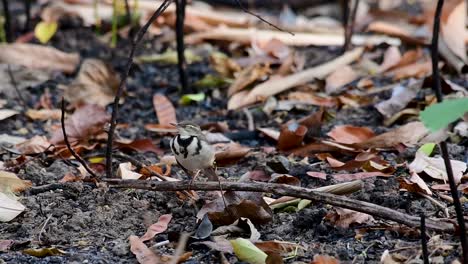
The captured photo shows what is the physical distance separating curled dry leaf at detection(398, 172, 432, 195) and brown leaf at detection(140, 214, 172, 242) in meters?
0.92

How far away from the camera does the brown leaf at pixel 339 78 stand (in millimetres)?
5051

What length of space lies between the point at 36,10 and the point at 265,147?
11.4 ft

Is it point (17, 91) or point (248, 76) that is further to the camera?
point (248, 76)

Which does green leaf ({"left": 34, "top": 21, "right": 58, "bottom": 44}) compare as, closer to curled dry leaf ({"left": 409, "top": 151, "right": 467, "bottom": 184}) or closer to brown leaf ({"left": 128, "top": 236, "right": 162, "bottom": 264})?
curled dry leaf ({"left": 409, "top": 151, "right": 467, "bottom": 184})

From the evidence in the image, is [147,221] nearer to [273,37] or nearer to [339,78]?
[339,78]

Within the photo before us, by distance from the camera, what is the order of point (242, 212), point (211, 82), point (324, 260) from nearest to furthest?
point (324, 260)
point (242, 212)
point (211, 82)

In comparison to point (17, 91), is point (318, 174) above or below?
above

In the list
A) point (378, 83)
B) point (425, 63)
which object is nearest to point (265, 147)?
point (378, 83)

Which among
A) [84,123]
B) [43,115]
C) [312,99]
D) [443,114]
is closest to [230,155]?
[84,123]

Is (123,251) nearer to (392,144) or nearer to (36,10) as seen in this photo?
(392,144)

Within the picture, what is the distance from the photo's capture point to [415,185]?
3096mm

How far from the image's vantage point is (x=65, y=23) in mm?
6336

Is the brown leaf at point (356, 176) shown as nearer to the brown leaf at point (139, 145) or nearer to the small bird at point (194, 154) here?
the small bird at point (194, 154)

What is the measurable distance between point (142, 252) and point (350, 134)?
1705mm
